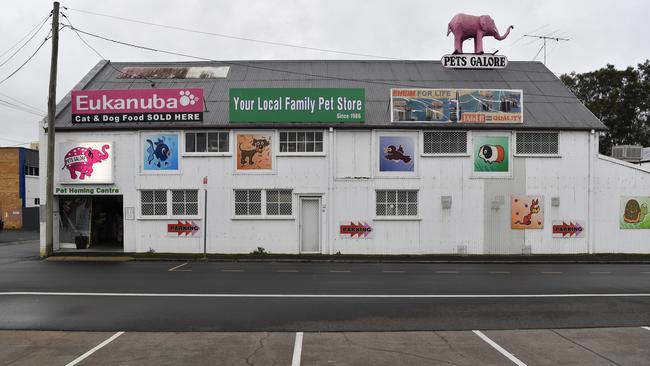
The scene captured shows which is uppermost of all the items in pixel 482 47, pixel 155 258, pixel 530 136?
pixel 482 47

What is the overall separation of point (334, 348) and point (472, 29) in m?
25.5

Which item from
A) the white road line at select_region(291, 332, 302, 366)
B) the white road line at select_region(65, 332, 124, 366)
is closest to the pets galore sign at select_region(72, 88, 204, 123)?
the white road line at select_region(65, 332, 124, 366)

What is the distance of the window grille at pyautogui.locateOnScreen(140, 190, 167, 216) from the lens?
23.1 meters

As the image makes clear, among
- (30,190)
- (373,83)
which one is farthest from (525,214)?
(30,190)

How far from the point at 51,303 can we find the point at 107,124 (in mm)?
14039

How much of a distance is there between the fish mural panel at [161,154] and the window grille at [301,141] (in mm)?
5111

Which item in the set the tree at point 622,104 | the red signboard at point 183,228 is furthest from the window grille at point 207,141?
the tree at point 622,104

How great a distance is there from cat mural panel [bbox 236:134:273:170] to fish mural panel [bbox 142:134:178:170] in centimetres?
304

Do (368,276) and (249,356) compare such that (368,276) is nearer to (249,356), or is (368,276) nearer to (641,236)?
(249,356)

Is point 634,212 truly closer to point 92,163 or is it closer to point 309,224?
point 309,224

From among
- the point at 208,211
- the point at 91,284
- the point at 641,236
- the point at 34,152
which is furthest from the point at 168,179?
the point at 34,152

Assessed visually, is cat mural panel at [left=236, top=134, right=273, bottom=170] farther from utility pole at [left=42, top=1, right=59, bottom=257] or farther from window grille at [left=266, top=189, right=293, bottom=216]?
utility pole at [left=42, top=1, right=59, bottom=257]

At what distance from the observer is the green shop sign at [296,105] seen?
2295cm

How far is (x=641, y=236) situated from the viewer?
23.6 meters
